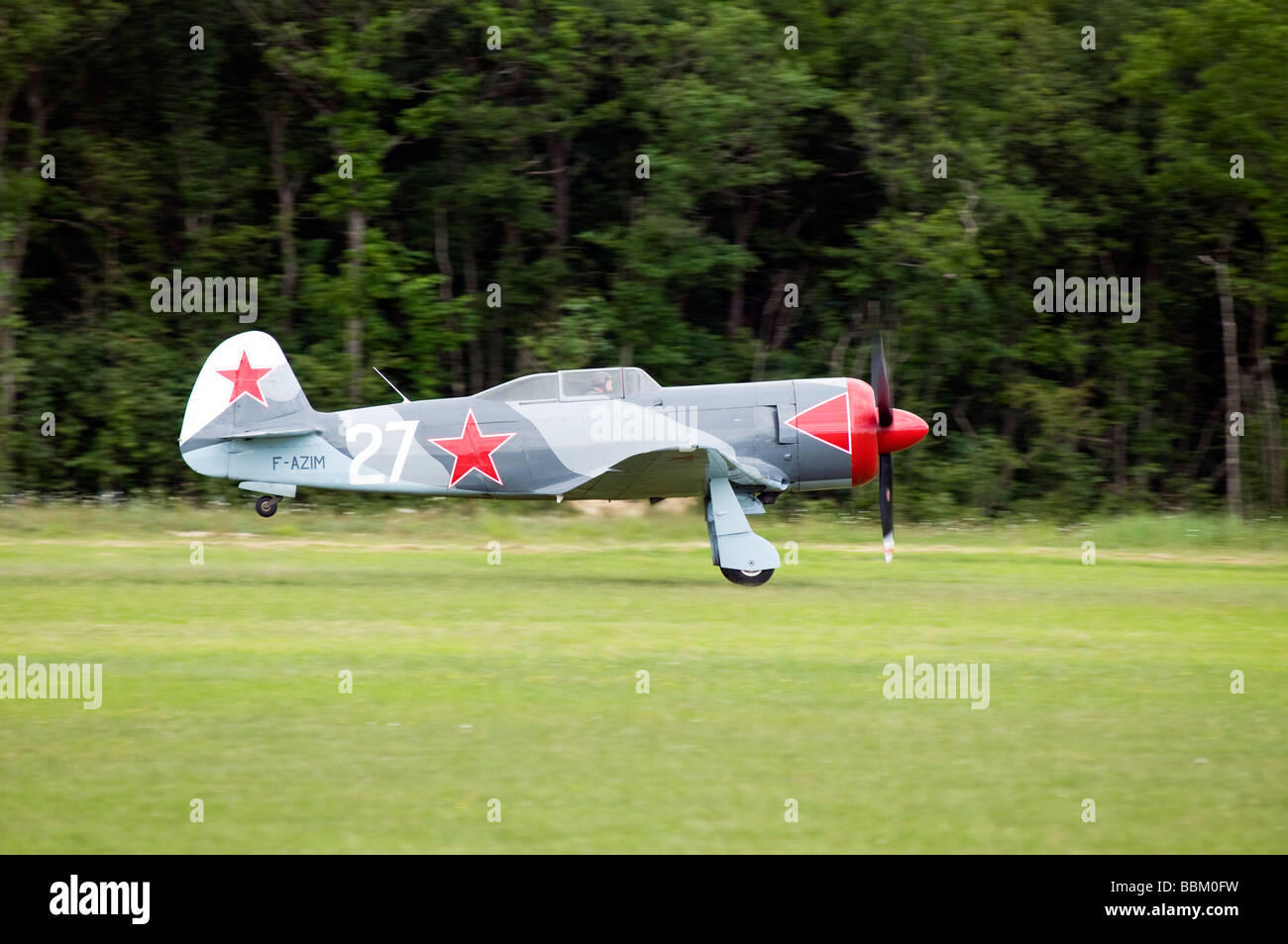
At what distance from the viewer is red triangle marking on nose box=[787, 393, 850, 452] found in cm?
1338

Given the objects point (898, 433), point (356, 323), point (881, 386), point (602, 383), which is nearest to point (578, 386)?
point (602, 383)

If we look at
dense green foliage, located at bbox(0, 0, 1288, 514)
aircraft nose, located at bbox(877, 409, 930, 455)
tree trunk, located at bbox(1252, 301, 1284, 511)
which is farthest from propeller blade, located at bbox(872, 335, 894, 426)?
tree trunk, located at bbox(1252, 301, 1284, 511)

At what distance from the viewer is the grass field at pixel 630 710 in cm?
574

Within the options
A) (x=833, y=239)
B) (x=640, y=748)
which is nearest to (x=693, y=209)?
(x=833, y=239)

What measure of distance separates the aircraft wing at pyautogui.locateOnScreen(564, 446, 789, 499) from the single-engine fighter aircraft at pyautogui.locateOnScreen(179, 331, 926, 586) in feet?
0.11

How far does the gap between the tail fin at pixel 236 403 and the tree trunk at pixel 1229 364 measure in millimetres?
18006

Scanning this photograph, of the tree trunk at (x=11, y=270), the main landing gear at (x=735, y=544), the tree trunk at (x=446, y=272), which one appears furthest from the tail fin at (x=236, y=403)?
the tree trunk at (x=446, y=272)

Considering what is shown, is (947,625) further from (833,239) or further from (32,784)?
(833,239)

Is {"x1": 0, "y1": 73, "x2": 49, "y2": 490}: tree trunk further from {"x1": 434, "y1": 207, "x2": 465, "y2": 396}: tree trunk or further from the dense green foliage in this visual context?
{"x1": 434, "y1": 207, "x2": 465, "y2": 396}: tree trunk

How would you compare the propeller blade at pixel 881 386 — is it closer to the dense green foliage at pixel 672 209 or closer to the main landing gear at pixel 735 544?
the main landing gear at pixel 735 544

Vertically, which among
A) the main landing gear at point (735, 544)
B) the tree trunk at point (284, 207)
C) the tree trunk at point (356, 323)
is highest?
the tree trunk at point (284, 207)

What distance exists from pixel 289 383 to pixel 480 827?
30.4ft

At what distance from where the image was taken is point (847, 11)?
25.8 meters

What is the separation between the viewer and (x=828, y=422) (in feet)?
44.0
